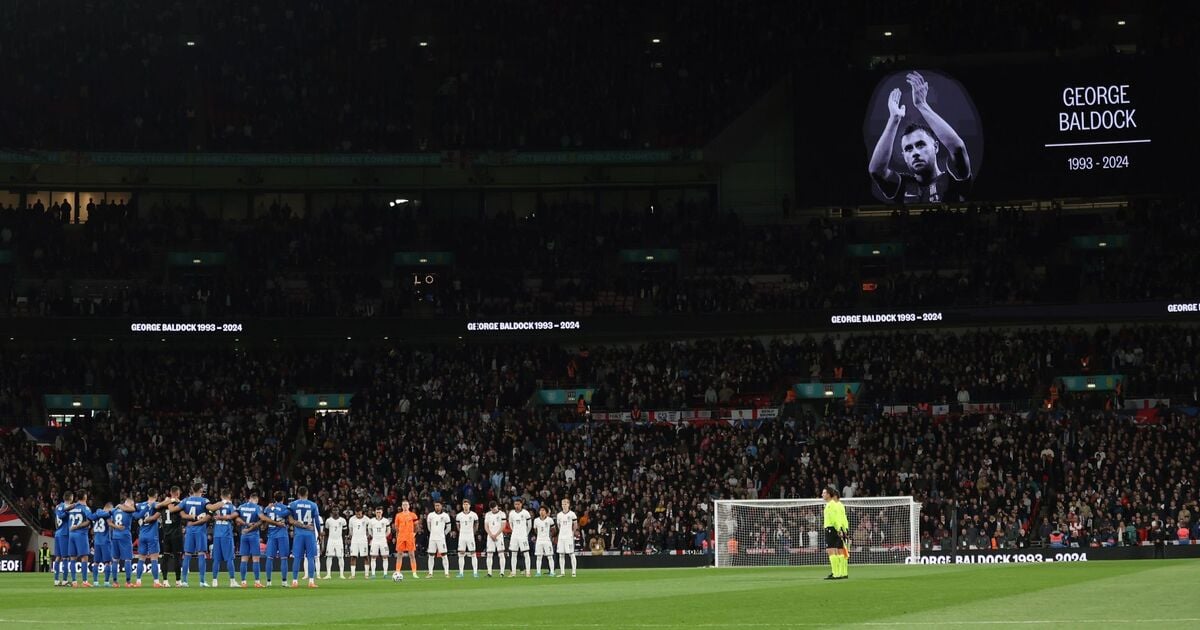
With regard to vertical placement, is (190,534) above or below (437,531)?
above

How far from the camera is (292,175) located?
65.5 meters

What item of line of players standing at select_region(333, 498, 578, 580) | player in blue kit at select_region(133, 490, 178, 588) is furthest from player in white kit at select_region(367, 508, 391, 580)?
player in blue kit at select_region(133, 490, 178, 588)

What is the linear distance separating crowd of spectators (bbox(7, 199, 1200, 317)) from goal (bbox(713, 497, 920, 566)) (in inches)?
658

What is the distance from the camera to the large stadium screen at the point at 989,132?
5662cm

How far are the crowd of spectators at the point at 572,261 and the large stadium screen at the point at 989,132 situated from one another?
2450 mm

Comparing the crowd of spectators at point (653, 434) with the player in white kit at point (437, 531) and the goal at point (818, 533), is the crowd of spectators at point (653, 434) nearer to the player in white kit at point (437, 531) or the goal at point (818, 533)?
the goal at point (818, 533)

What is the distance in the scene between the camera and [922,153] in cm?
5806

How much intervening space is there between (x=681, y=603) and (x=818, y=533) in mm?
21694

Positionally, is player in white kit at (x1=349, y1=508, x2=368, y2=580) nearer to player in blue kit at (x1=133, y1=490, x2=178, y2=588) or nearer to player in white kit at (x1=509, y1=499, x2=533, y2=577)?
player in white kit at (x1=509, y1=499, x2=533, y2=577)

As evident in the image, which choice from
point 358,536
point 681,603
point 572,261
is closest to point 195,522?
point 358,536

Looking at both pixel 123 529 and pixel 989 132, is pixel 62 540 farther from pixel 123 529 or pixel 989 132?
pixel 989 132

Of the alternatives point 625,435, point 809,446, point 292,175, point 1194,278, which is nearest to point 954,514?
point 809,446

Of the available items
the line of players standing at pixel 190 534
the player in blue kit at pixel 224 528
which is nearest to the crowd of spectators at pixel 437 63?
the line of players standing at pixel 190 534

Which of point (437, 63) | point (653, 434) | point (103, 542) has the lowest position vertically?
point (103, 542)
